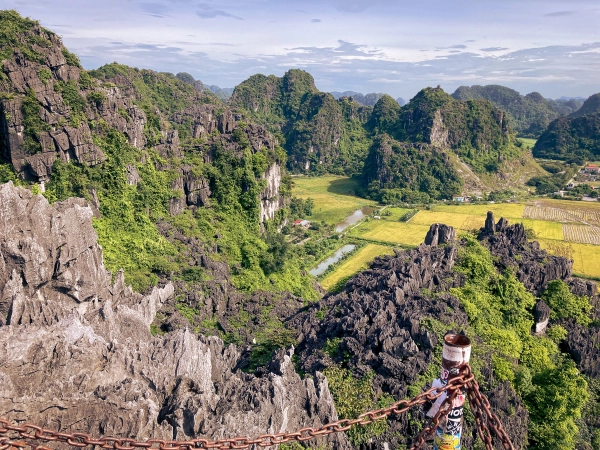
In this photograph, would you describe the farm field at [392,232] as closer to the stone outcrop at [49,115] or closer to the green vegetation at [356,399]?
the stone outcrop at [49,115]

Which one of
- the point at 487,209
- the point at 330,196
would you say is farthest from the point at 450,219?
the point at 330,196

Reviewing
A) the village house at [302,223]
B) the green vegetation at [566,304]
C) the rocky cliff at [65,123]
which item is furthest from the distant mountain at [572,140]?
the rocky cliff at [65,123]

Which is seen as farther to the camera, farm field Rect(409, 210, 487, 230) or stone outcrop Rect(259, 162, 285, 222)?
farm field Rect(409, 210, 487, 230)

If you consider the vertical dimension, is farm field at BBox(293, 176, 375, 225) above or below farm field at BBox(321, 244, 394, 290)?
above

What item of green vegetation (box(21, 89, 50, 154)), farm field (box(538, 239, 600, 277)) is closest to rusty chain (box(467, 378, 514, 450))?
green vegetation (box(21, 89, 50, 154))

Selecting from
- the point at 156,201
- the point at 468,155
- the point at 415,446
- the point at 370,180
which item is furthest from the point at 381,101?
the point at 415,446

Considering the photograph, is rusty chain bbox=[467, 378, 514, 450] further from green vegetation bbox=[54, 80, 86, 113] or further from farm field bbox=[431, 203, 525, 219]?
farm field bbox=[431, 203, 525, 219]
